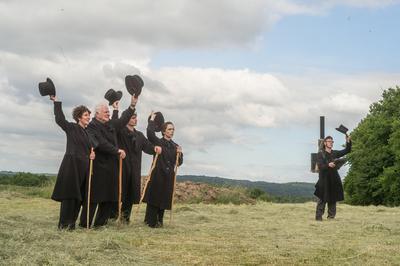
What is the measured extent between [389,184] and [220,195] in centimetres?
1439

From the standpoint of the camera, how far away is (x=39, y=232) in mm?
7723

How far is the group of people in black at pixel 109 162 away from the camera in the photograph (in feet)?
29.4

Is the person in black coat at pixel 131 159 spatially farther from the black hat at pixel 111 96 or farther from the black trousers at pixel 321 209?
the black trousers at pixel 321 209

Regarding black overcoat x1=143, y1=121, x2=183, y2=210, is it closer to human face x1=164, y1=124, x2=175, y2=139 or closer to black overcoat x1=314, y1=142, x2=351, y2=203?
human face x1=164, y1=124, x2=175, y2=139

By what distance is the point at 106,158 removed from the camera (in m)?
9.65

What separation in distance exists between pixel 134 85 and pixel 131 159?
4.63ft

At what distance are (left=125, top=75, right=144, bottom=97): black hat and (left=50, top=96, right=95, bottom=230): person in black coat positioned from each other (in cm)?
71

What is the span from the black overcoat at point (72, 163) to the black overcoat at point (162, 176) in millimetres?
1302

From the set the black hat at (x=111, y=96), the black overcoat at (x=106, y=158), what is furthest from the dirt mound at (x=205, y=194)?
the black overcoat at (x=106, y=158)

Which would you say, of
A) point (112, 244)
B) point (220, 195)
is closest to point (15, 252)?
point (112, 244)

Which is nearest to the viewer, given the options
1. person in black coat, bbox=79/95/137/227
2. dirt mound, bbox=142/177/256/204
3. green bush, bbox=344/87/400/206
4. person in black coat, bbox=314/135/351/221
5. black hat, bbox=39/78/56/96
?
black hat, bbox=39/78/56/96

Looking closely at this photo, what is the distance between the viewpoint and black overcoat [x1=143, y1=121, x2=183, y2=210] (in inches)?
398

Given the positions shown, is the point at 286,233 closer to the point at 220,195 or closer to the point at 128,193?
the point at 128,193

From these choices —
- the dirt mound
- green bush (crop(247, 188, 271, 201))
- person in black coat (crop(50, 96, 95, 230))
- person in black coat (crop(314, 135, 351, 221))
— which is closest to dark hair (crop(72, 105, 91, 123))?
person in black coat (crop(50, 96, 95, 230))
